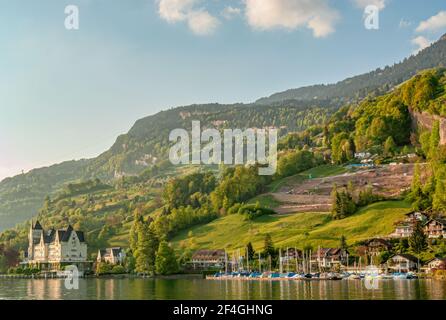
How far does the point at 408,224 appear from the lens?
89125mm

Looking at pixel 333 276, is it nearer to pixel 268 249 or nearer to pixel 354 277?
pixel 354 277

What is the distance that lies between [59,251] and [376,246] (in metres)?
65.0

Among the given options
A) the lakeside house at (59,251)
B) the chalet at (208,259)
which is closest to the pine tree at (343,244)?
the chalet at (208,259)

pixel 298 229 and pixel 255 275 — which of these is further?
pixel 298 229

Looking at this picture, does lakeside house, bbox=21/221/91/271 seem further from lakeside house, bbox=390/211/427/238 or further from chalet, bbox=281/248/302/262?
lakeside house, bbox=390/211/427/238

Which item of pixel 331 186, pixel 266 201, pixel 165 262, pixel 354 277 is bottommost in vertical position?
pixel 354 277

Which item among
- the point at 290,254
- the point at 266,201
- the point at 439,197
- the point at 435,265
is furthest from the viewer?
the point at 266,201

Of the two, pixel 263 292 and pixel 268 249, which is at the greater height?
pixel 268 249

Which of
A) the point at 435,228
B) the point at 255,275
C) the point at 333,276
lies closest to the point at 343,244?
the point at 333,276

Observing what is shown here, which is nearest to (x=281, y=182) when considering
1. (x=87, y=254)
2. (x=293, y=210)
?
(x=293, y=210)

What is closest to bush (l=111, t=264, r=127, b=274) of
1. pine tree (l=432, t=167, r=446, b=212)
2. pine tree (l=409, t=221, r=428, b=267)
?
pine tree (l=409, t=221, r=428, b=267)
